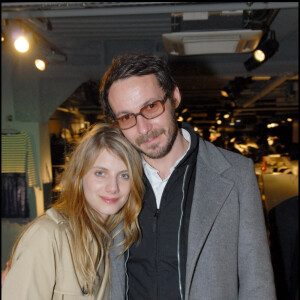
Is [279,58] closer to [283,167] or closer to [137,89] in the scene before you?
[283,167]

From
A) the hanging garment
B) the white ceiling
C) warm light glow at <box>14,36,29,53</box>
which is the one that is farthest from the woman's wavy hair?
the hanging garment

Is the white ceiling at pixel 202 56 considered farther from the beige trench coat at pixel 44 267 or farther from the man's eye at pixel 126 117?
the beige trench coat at pixel 44 267

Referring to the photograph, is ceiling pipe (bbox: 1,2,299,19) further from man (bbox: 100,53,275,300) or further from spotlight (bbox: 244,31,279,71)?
spotlight (bbox: 244,31,279,71)

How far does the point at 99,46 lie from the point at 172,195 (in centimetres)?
279

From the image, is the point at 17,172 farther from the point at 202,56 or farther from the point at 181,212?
the point at 181,212

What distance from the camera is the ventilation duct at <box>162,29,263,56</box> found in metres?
2.42

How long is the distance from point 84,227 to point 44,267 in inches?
10.5

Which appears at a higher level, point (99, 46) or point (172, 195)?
point (99, 46)

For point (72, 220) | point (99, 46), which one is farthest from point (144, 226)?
point (99, 46)

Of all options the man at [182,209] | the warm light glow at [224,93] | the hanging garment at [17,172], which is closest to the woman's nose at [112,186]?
the man at [182,209]

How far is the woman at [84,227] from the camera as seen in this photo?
1.22 meters

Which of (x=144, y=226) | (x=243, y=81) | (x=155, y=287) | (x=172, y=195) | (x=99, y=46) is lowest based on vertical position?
(x=155, y=287)

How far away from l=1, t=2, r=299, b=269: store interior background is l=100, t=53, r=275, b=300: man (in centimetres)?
89

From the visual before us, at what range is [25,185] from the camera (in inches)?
150
